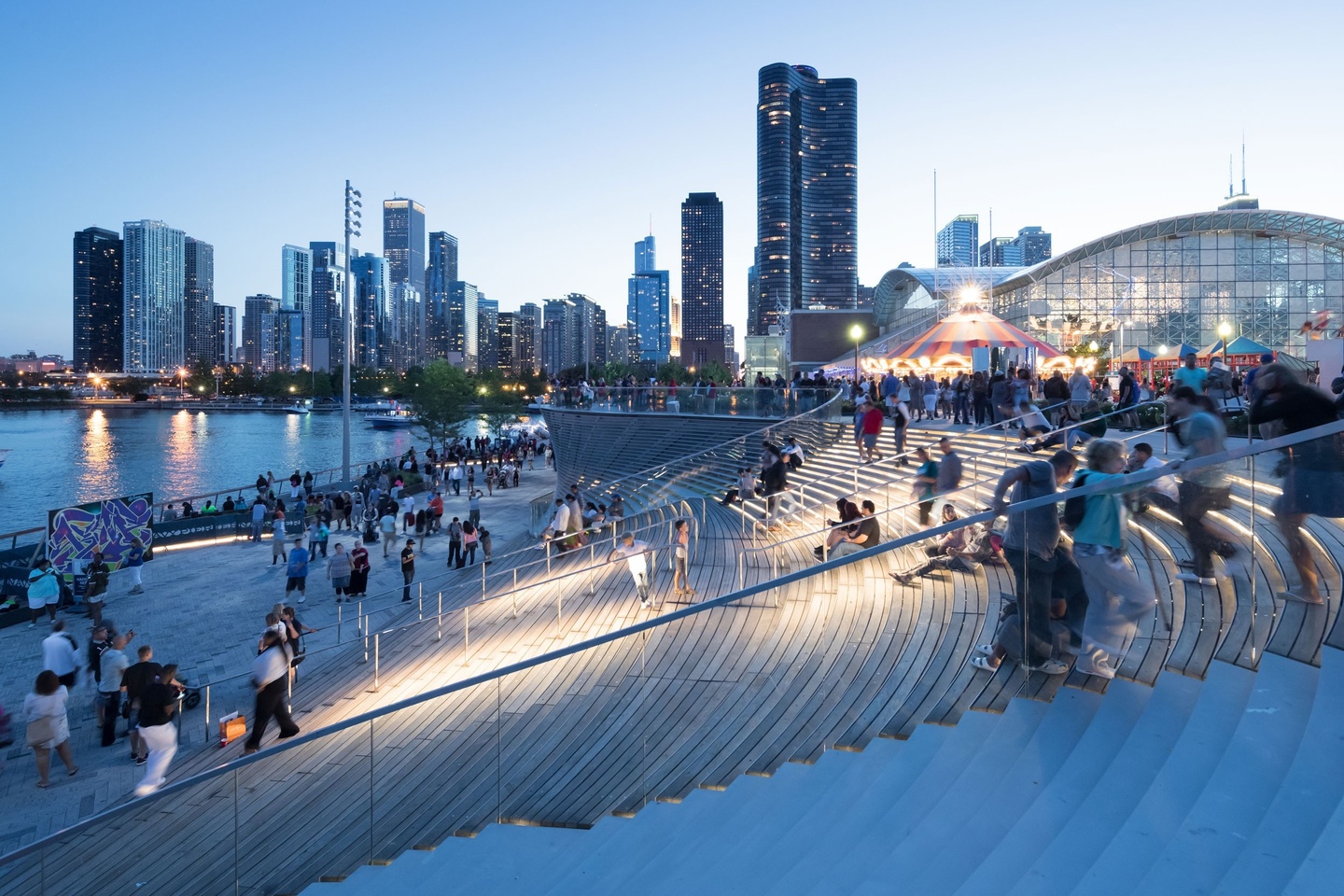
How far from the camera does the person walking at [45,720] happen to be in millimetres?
7914

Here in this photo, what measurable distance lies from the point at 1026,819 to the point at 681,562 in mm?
6920

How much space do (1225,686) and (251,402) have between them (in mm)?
212042

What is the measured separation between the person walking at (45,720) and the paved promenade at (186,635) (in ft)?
0.96

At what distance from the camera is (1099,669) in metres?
4.48

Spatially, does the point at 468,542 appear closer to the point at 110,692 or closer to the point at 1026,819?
the point at 110,692

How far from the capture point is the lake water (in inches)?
1946

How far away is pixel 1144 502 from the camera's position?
4172 mm

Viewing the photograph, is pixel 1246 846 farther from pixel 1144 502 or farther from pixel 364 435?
pixel 364 435

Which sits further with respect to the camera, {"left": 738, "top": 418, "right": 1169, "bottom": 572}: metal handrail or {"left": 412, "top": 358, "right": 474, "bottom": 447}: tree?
{"left": 412, "top": 358, "right": 474, "bottom": 447}: tree

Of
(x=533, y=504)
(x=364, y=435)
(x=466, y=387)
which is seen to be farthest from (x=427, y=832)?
(x=364, y=435)

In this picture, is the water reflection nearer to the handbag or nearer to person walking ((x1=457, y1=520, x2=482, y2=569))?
person walking ((x1=457, y1=520, x2=482, y2=569))

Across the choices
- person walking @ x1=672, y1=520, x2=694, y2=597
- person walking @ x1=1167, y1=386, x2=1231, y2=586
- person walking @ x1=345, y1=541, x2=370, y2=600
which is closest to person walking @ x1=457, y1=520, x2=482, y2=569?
person walking @ x1=345, y1=541, x2=370, y2=600

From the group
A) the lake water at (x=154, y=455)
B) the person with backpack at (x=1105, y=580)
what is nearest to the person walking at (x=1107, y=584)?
the person with backpack at (x=1105, y=580)

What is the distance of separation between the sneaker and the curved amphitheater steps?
7 centimetres
